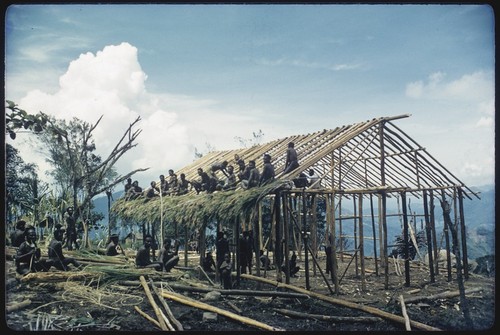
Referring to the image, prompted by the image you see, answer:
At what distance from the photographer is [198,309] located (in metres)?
9.69

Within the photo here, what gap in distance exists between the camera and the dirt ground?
28.8ft

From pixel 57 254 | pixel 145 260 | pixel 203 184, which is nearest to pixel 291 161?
pixel 203 184

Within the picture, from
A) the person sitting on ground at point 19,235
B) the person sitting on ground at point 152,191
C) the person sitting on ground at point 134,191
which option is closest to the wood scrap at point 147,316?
the person sitting on ground at point 19,235

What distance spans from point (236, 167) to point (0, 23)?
32.0 ft

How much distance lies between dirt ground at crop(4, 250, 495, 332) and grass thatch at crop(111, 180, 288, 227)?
6.53ft

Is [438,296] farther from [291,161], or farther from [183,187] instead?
[183,187]

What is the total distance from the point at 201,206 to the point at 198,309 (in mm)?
4202

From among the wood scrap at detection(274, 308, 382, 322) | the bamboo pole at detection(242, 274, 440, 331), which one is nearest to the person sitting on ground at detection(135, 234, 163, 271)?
the bamboo pole at detection(242, 274, 440, 331)

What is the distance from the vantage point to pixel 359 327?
8.78m

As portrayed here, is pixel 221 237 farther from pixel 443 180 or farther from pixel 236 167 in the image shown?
pixel 443 180

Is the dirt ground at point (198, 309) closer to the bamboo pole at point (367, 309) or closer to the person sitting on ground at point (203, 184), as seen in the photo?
the bamboo pole at point (367, 309)

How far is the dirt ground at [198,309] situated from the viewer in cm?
879

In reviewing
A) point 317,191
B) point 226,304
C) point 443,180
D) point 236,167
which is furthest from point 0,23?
point 443,180

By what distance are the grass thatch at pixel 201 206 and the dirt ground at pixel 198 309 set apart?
Result: 1.99 metres
